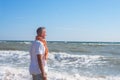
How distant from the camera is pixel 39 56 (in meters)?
5.98

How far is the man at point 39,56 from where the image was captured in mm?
5988

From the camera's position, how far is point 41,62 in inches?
236

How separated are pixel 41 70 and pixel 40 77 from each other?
0.21m

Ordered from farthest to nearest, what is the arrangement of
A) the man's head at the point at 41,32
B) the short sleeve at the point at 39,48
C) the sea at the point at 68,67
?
1. the sea at the point at 68,67
2. the man's head at the point at 41,32
3. the short sleeve at the point at 39,48

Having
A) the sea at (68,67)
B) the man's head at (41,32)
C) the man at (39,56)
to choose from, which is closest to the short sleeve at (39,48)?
the man at (39,56)

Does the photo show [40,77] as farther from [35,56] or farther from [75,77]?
[75,77]

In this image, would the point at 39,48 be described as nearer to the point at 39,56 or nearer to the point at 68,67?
the point at 39,56

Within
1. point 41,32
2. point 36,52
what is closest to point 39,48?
point 36,52

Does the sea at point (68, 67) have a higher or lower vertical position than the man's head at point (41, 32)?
lower

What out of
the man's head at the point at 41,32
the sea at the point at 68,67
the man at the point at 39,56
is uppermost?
the man's head at the point at 41,32

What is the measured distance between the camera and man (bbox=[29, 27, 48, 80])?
5.99 metres

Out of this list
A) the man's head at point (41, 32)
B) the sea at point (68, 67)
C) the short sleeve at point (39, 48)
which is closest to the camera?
the short sleeve at point (39, 48)

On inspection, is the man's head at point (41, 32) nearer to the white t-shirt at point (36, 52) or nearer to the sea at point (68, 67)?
the white t-shirt at point (36, 52)

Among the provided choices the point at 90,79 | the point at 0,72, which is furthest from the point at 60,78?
the point at 0,72
